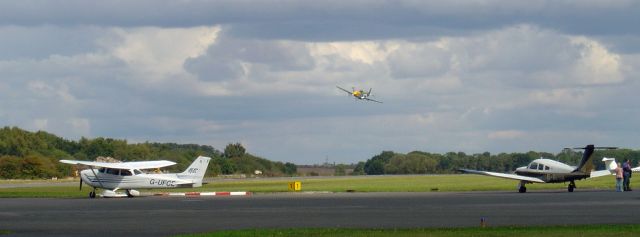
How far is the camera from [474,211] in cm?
3700

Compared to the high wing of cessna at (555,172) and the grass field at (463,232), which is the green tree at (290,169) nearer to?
the high wing of cessna at (555,172)

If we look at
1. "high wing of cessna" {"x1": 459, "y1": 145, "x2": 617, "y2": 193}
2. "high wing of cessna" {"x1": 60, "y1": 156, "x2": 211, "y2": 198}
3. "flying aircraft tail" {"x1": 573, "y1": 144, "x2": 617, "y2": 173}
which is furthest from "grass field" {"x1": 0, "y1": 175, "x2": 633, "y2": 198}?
"flying aircraft tail" {"x1": 573, "y1": 144, "x2": 617, "y2": 173}

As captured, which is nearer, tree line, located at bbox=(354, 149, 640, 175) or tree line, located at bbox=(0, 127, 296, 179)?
tree line, located at bbox=(0, 127, 296, 179)

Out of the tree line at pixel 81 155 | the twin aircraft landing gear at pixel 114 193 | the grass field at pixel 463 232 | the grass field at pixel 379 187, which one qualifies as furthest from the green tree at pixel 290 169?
the grass field at pixel 463 232

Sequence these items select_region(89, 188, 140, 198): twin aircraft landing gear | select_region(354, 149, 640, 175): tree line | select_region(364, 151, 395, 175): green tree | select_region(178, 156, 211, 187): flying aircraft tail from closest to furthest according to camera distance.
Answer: select_region(178, 156, 211, 187): flying aircraft tail < select_region(89, 188, 140, 198): twin aircraft landing gear < select_region(354, 149, 640, 175): tree line < select_region(364, 151, 395, 175): green tree

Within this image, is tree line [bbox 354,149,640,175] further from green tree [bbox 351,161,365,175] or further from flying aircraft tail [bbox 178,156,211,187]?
flying aircraft tail [bbox 178,156,211,187]

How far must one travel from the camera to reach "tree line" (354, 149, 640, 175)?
447ft

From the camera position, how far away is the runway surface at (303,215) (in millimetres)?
30730

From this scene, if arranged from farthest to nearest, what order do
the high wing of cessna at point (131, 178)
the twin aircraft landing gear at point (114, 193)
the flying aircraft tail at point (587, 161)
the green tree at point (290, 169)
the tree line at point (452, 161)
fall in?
1. the green tree at point (290, 169)
2. the tree line at point (452, 161)
3. the twin aircraft landing gear at point (114, 193)
4. the high wing of cessna at point (131, 178)
5. the flying aircraft tail at point (587, 161)

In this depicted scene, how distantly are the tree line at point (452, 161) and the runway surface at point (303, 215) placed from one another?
84132 millimetres

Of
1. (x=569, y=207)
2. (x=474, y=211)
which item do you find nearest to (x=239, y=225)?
(x=474, y=211)

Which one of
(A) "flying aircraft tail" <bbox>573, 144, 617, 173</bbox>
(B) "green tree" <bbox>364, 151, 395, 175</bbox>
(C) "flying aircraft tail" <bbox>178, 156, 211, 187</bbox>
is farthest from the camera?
(B) "green tree" <bbox>364, 151, 395, 175</bbox>

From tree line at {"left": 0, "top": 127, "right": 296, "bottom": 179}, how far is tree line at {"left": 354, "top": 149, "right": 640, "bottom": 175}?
16056 millimetres

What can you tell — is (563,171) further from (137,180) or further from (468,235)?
(468,235)
